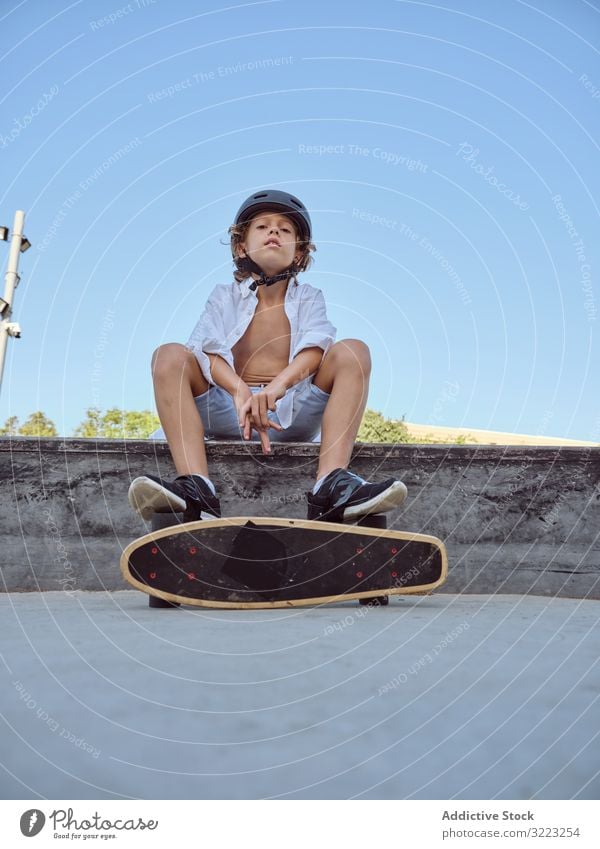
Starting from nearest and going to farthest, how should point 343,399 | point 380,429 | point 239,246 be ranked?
point 343,399 < point 239,246 < point 380,429

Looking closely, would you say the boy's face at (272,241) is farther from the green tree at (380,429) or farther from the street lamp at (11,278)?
the green tree at (380,429)

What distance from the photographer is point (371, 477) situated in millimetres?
2377

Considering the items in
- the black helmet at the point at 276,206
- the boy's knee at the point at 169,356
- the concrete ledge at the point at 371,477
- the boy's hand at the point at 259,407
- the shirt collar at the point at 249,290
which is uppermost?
the black helmet at the point at 276,206

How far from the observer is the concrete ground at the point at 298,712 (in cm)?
64

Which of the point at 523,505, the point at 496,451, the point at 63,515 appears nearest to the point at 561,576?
the point at 523,505

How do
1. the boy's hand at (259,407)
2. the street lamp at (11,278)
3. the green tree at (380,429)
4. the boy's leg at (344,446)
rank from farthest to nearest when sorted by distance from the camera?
the green tree at (380,429)
the street lamp at (11,278)
the boy's hand at (259,407)
the boy's leg at (344,446)

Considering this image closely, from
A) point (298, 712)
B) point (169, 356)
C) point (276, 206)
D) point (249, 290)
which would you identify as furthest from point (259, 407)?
point (298, 712)

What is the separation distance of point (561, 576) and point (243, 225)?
1.78 m

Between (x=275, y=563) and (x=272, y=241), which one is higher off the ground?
(x=272, y=241)

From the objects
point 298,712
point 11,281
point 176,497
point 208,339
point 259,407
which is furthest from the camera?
point 11,281

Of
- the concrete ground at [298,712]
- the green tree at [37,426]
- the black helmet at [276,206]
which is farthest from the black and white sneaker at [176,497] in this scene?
the green tree at [37,426]

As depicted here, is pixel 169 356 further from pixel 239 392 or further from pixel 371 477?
pixel 371 477

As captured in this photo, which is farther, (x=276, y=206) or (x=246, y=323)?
(x=276, y=206)

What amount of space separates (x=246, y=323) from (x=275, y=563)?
1.02 m
